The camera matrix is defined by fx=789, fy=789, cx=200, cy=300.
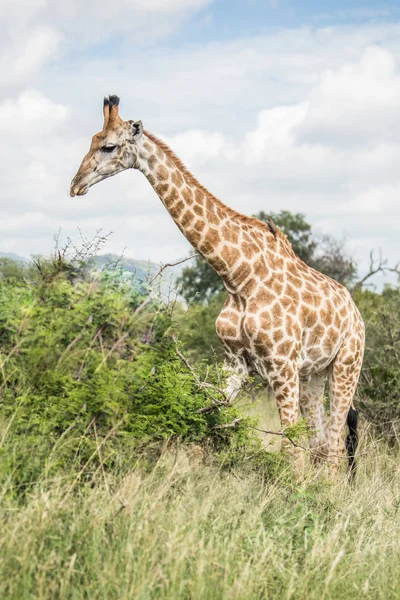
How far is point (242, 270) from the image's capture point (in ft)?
22.8

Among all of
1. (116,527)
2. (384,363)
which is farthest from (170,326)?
(384,363)

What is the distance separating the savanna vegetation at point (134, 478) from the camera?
405cm

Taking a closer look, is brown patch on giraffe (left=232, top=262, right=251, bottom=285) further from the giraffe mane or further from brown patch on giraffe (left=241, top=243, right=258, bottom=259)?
the giraffe mane

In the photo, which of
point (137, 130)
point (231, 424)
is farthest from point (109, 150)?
point (231, 424)

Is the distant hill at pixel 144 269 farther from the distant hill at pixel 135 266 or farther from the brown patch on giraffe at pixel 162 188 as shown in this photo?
the brown patch on giraffe at pixel 162 188

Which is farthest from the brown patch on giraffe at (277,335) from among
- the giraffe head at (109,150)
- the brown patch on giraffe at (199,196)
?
the giraffe head at (109,150)

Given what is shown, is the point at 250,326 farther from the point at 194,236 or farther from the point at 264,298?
the point at 194,236

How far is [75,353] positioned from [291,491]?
2.48 meters

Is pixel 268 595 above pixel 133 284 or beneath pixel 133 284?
beneath

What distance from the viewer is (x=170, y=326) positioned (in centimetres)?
523

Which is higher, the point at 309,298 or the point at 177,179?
the point at 177,179

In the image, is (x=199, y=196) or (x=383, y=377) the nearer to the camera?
(x=199, y=196)

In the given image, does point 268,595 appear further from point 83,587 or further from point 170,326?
point 170,326

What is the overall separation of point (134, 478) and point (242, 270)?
2.64m
